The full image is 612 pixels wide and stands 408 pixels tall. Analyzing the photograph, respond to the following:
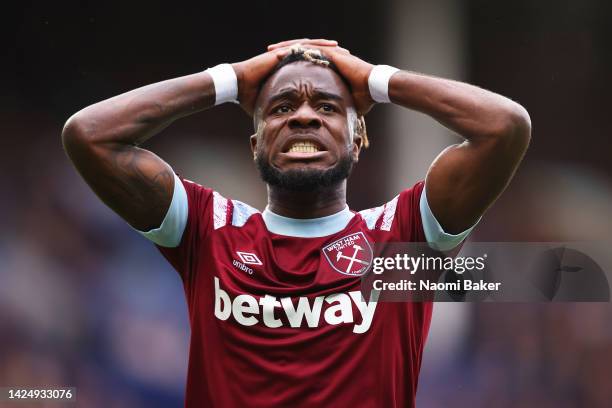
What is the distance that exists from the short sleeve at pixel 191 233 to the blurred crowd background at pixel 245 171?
5.58 ft

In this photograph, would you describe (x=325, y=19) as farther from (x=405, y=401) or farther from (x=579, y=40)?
(x=405, y=401)

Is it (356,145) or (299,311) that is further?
(356,145)

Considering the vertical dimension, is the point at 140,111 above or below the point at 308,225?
above

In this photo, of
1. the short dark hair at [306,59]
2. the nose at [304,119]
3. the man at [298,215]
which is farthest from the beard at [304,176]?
the short dark hair at [306,59]

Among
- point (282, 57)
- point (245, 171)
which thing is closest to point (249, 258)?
point (282, 57)

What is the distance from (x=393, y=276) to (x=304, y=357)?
31cm

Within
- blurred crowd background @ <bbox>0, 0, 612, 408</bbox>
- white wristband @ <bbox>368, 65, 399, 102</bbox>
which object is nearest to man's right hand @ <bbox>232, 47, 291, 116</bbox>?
white wristband @ <bbox>368, 65, 399, 102</bbox>

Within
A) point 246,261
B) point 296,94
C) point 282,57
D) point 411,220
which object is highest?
point 282,57

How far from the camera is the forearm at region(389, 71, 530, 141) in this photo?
1902mm

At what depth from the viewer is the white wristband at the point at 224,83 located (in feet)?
6.84

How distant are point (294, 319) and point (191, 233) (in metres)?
0.37

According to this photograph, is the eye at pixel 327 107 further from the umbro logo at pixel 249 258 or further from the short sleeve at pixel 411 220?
the umbro logo at pixel 249 258

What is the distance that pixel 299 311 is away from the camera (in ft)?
6.42

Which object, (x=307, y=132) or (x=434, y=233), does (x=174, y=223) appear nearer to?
(x=307, y=132)
